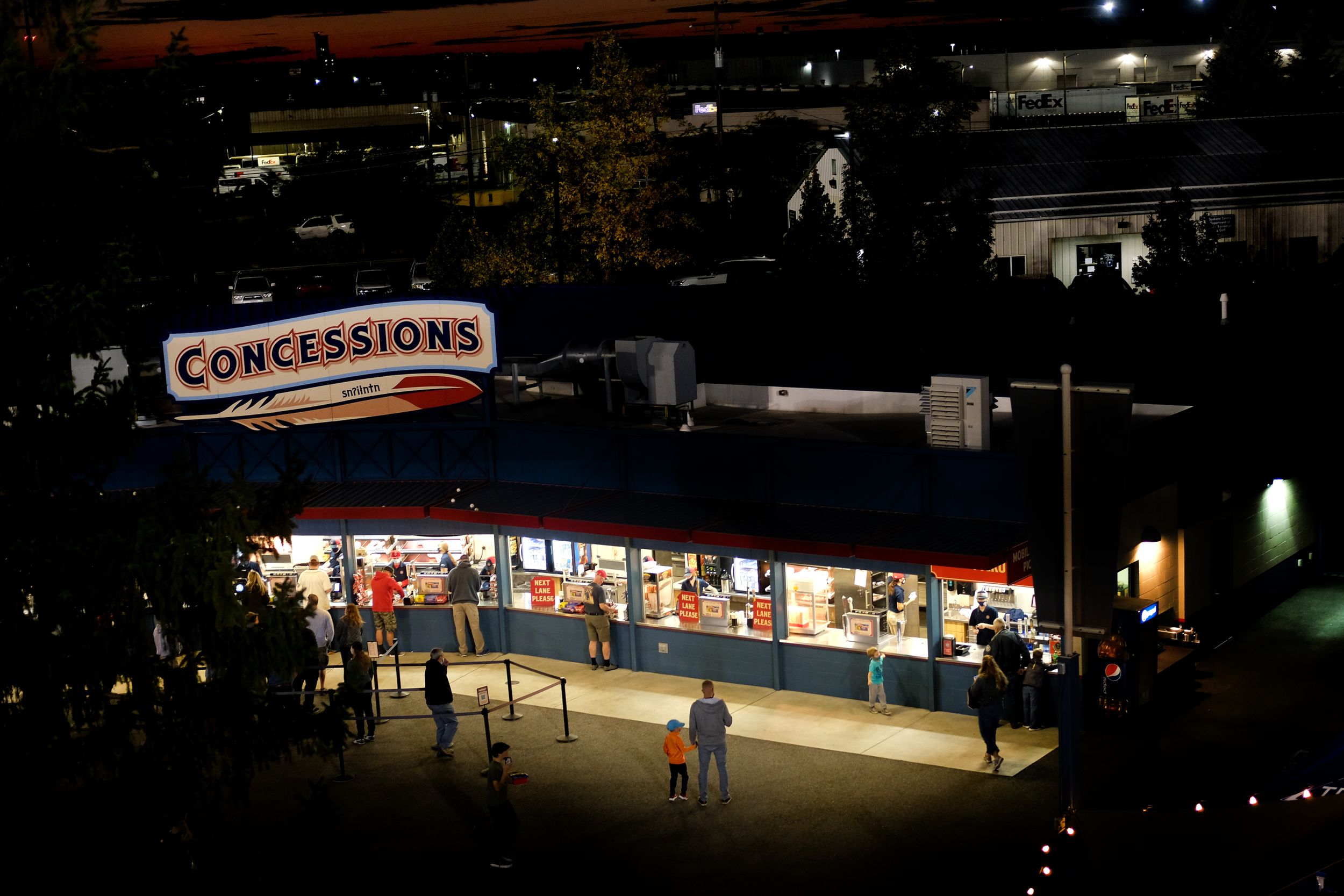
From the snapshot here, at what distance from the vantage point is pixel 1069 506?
37.0ft

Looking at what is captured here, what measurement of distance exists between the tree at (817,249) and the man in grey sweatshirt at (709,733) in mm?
23847

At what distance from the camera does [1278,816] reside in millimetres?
13242

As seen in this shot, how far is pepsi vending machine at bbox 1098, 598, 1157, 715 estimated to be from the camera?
2036 cm

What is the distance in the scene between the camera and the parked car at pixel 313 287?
199 ft

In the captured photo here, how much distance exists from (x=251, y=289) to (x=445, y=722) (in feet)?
132

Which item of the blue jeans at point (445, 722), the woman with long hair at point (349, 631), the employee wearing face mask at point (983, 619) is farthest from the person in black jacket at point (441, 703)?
the employee wearing face mask at point (983, 619)

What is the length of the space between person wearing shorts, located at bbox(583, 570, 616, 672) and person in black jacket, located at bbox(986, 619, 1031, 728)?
6.71 m

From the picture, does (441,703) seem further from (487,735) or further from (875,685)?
(875,685)

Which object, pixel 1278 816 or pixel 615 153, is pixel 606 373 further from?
pixel 615 153

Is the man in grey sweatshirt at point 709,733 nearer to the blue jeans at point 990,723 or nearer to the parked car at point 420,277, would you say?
the blue jeans at point 990,723

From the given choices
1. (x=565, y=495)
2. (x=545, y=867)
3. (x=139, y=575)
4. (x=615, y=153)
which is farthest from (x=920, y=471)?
(x=615, y=153)

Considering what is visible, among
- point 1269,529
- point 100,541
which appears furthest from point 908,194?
point 100,541

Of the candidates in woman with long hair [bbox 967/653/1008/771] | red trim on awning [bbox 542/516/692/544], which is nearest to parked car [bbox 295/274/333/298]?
red trim on awning [bbox 542/516/692/544]

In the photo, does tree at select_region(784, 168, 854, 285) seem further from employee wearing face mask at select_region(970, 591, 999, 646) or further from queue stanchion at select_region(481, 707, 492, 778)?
queue stanchion at select_region(481, 707, 492, 778)
